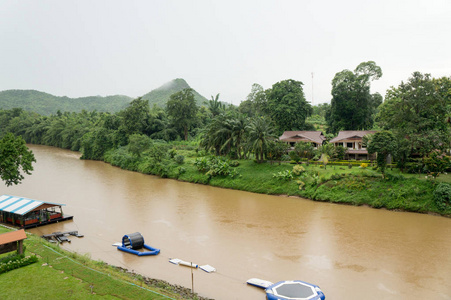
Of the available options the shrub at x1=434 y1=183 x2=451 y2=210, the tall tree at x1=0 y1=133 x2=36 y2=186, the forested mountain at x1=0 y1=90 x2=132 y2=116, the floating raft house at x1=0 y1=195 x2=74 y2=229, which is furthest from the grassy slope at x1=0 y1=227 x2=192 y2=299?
the forested mountain at x1=0 y1=90 x2=132 y2=116

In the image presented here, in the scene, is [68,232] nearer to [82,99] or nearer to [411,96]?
[411,96]

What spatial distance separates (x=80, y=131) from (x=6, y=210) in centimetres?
5489

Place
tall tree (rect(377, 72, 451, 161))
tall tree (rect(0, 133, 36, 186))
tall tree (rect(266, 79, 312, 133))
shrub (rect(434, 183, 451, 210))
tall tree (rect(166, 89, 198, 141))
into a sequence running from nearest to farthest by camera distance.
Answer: shrub (rect(434, 183, 451, 210)) → tall tree (rect(0, 133, 36, 186)) → tall tree (rect(377, 72, 451, 161)) → tall tree (rect(266, 79, 312, 133)) → tall tree (rect(166, 89, 198, 141))

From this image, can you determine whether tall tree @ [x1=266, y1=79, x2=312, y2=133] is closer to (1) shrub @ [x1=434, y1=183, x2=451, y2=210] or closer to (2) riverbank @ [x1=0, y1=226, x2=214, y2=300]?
(1) shrub @ [x1=434, y1=183, x2=451, y2=210]

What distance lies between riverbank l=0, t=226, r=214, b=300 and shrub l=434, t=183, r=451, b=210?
1986 centimetres

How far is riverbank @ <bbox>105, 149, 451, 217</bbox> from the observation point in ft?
84.1

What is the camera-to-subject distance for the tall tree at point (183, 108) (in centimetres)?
6006

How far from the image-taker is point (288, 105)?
47.3m

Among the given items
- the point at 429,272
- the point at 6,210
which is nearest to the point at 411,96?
the point at 429,272

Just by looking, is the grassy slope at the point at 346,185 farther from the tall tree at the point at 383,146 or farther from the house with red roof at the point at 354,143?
the house with red roof at the point at 354,143

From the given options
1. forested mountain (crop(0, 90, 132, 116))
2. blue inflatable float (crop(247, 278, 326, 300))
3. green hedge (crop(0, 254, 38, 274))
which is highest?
forested mountain (crop(0, 90, 132, 116))

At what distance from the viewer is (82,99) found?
551ft

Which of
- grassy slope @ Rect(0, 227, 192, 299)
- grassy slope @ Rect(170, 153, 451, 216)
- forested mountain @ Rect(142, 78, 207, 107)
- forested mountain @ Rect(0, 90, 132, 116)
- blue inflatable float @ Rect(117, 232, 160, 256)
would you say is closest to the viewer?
grassy slope @ Rect(0, 227, 192, 299)

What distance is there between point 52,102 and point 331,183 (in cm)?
15716
